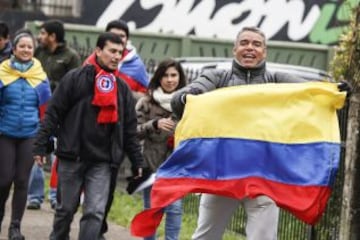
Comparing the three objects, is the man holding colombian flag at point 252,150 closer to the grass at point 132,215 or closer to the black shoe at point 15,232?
the black shoe at point 15,232

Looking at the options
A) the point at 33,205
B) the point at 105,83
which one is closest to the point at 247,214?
the point at 105,83

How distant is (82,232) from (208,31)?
66.3 ft

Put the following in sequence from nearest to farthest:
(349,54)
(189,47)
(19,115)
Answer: (349,54) < (19,115) < (189,47)

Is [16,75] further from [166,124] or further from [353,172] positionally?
[353,172]

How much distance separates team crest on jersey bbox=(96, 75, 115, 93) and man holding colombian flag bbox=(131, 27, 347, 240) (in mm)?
1063

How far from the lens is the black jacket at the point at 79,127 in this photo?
26.2ft

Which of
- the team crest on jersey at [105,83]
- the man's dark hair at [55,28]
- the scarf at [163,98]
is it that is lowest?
the scarf at [163,98]

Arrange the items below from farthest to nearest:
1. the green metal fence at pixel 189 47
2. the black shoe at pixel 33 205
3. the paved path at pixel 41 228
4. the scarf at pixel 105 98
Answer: the green metal fence at pixel 189 47 < the black shoe at pixel 33 205 < the paved path at pixel 41 228 < the scarf at pixel 105 98

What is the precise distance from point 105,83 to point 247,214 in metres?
1.76

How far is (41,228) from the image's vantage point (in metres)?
10.3

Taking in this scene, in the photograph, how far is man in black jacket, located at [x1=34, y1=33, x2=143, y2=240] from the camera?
7.98 m

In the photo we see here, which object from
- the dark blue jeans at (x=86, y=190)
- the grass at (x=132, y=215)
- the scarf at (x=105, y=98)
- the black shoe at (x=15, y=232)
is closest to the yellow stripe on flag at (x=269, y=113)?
the scarf at (x=105, y=98)

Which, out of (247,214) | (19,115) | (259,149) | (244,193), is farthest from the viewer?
(19,115)

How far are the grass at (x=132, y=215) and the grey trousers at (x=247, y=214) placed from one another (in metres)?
2.99
